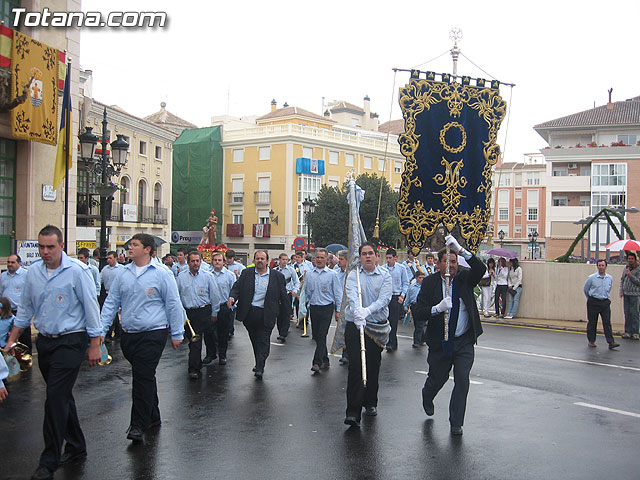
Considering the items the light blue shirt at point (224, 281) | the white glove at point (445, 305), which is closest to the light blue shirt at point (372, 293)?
the white glove at point (445, 305)

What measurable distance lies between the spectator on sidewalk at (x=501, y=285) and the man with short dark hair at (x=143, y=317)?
1410cm

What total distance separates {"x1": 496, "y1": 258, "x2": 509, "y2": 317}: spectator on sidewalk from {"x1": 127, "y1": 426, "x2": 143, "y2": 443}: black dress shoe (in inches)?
569

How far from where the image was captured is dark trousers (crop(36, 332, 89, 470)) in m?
5.51

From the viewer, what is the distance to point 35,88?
15516 millimetres

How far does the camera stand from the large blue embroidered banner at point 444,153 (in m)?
12.5

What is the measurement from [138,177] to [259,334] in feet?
129

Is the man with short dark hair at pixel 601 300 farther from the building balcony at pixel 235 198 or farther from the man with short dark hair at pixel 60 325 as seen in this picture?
the building balcony at pixel 235 198

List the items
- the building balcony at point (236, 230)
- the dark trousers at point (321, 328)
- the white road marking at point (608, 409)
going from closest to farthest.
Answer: the white road marking at point (608, 409) < the dark trousers at point (321, 328) < the building balcony at point (236, 230)

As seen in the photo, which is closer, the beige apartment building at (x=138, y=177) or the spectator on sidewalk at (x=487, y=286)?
the spectator on sidewalk at (x=487, y=286)

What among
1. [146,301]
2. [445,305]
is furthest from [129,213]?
[445,305]

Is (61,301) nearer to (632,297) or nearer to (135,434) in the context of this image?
(135,434)

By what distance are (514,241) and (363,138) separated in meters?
33.4

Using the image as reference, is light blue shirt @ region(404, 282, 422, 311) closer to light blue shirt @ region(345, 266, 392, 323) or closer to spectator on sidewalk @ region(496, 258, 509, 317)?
spectator on sidewalk @ region(496, 258, 509, 317)

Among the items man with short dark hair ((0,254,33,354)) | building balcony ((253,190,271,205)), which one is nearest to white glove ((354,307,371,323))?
man with short dark hair ((0,254,33,354))
